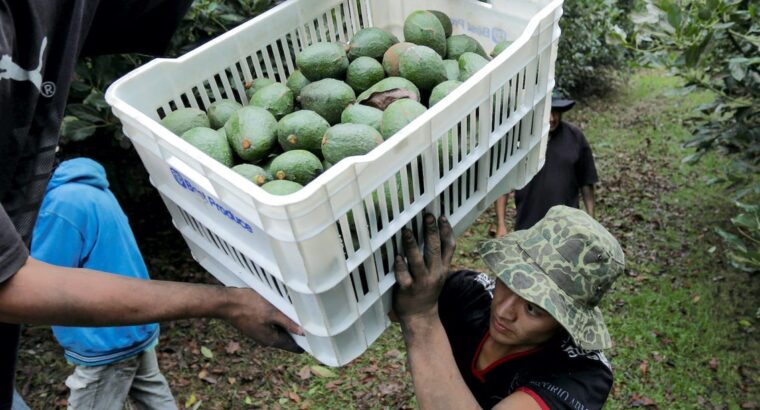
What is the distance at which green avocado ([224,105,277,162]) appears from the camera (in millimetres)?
1702

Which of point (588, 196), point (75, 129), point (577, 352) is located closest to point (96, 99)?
point (75, 129)

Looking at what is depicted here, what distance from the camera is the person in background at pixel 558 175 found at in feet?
12.7

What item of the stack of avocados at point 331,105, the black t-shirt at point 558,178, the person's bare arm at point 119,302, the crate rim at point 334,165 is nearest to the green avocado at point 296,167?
the stack of avocados at point 331,105

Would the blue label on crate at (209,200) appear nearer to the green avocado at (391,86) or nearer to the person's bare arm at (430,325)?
the person's bare arm at (430,325)

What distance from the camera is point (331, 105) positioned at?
5.97 ft

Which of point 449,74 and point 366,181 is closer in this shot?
point 366,181

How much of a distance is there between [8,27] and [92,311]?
0.74m

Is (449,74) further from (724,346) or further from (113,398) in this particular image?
(724,346)

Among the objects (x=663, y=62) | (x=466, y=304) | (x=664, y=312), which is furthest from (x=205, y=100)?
(x=664, y=312)

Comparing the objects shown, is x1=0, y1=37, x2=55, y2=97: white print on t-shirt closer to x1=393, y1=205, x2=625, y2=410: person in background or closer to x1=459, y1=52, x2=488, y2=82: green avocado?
x1=393, y1=205, x2=625, y2=410: person in background

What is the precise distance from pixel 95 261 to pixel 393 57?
1.58 m

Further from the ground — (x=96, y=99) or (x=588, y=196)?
(x=96, y=99)

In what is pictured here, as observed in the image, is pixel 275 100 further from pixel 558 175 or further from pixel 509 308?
pixel 558 175

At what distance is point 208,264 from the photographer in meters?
1.97
